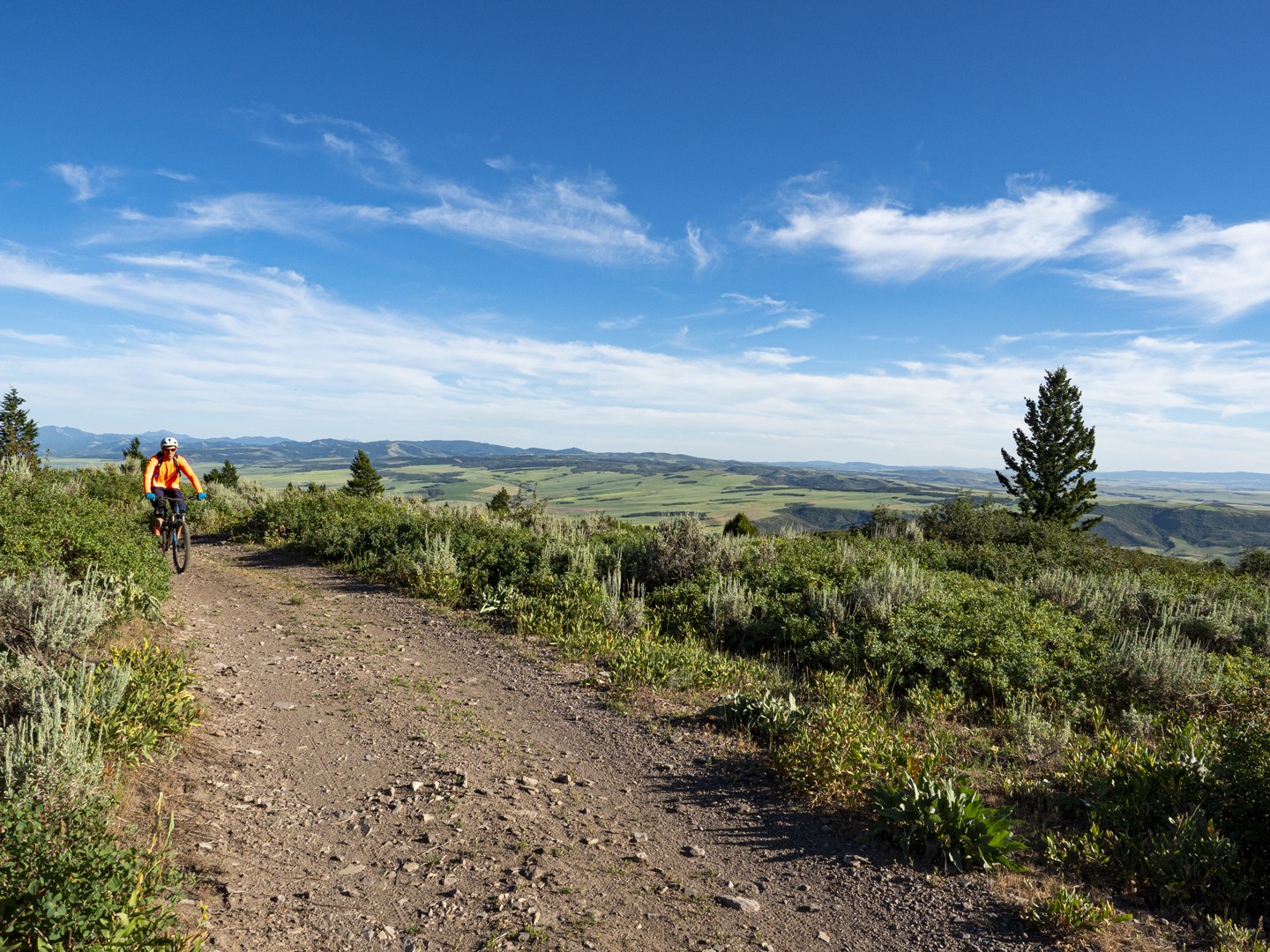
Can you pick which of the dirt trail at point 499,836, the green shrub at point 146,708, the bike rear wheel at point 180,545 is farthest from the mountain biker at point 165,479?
the green shrub at point 146,708

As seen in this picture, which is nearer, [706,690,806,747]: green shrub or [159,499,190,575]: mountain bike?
[706,690,806,747]: green shrub

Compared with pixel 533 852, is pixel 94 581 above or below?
above

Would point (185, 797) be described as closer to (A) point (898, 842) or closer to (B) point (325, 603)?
(A) point (898, 842)

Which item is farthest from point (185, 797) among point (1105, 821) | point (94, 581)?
point (1105, 821)

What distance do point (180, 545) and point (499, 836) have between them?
10351 millimetres

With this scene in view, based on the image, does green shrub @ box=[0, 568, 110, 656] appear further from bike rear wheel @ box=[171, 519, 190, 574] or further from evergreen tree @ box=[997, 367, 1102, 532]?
evergreen tree @ box=[997, 367, 1102, 532]

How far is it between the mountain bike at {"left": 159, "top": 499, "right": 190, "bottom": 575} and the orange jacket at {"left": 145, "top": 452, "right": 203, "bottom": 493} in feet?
1.05

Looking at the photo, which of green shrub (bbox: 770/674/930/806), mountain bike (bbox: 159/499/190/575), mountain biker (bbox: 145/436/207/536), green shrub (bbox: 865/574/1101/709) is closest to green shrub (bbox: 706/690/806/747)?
green shrub (bbox: 770/674/930/806)

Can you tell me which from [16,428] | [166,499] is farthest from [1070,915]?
[16,428]

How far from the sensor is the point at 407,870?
4188 millimetres

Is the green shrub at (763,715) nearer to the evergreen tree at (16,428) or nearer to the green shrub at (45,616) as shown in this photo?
the green shrub at (45,616)

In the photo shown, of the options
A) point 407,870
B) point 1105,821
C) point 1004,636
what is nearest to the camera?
point 407,870

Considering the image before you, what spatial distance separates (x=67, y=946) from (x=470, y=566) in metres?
9.84

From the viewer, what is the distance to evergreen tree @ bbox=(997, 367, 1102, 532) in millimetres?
42353
